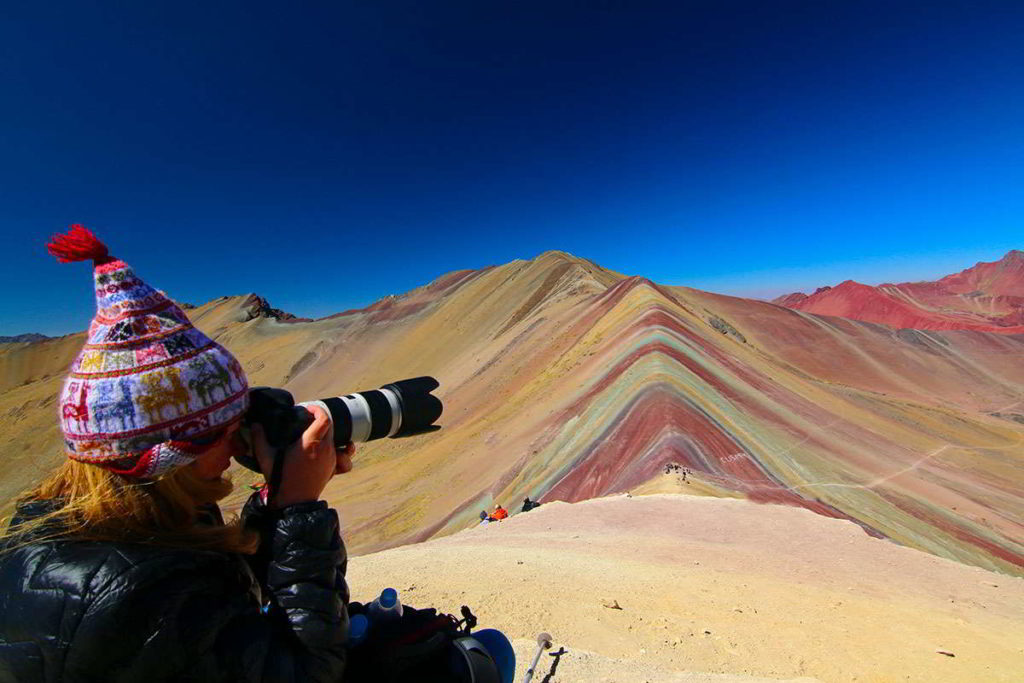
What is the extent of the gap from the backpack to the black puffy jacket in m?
0.27

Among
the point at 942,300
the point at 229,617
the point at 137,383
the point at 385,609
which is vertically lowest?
the point at 385,609

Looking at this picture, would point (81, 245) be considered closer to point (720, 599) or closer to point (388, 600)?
point (388, 600)

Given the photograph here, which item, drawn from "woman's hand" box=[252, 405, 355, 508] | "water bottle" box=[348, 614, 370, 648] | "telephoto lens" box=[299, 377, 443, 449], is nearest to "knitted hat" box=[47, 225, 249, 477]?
"woman's hand" box=[252, 405, 355, 508]

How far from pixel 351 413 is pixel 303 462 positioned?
0.91 feet

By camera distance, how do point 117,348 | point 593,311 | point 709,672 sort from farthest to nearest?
point 593,311, point 709,672, point 117,348

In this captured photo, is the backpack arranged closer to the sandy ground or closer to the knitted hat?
the knitted hat

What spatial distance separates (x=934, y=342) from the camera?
3781 centimetres

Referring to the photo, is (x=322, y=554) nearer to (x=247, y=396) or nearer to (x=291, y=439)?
(x=291, y=439)

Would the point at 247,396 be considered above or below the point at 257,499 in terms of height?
above

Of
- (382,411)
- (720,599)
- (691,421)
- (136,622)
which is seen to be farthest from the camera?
(691,421)

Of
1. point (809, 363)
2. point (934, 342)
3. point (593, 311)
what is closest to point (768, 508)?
point (593, 311)

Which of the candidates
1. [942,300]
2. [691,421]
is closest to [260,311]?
[691,421]

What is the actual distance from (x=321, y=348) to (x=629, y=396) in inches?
1943

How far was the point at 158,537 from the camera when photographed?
1.26 m
